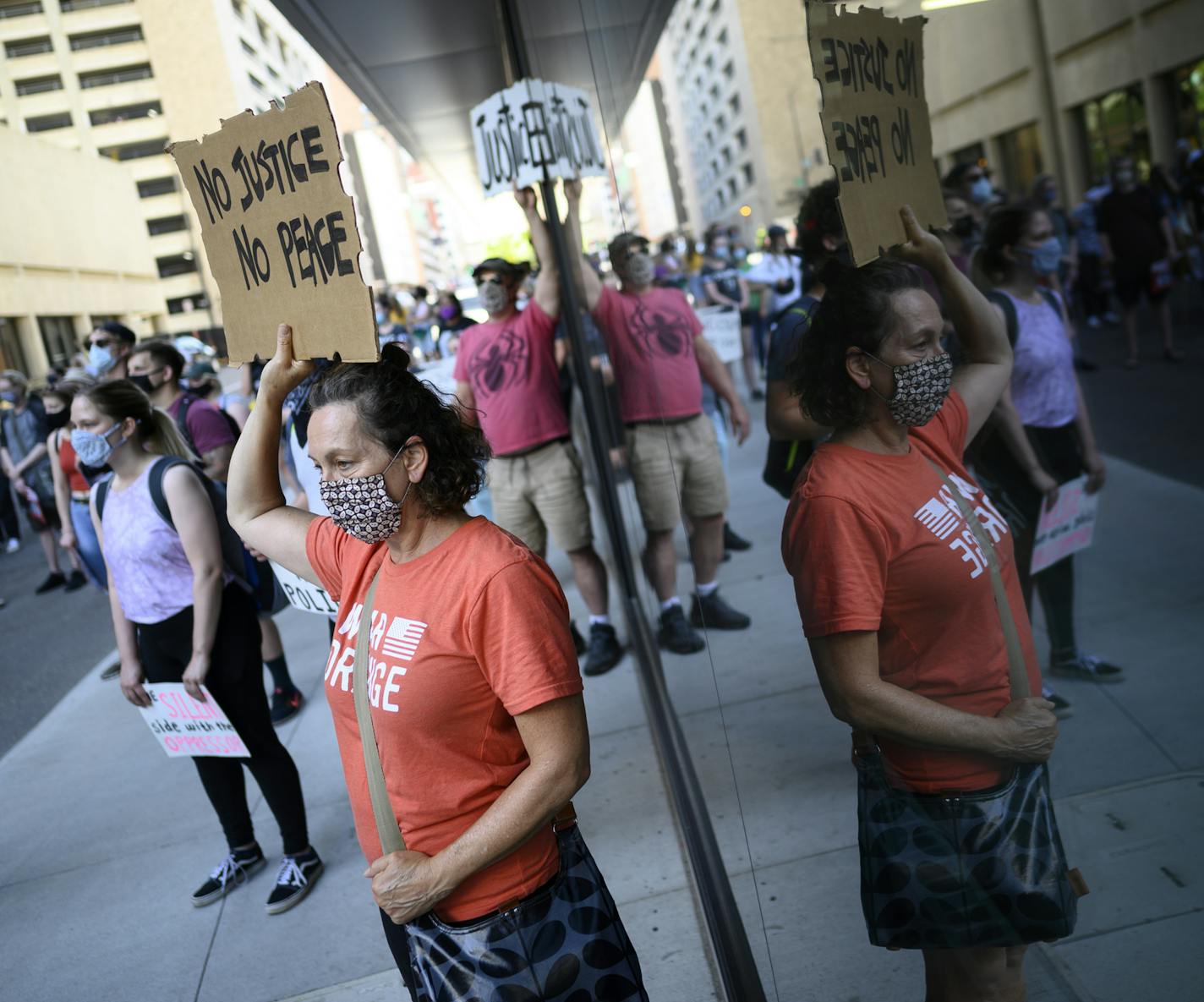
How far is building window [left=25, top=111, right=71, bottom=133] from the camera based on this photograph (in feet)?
16.6

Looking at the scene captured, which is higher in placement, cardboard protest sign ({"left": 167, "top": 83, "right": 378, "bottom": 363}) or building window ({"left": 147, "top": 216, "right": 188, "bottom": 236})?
building window ({"left": 147, "top": 216, "right": 188, "bottom": 236})

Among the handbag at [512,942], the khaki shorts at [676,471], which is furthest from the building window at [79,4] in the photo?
the handbag at [512,942]

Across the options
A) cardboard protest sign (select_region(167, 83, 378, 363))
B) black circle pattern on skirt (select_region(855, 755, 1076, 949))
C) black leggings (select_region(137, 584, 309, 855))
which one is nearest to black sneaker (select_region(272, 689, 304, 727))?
black leggings (select_region(137, 584, 309, 855))

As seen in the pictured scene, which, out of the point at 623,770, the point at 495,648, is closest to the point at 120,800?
the point at 623,770

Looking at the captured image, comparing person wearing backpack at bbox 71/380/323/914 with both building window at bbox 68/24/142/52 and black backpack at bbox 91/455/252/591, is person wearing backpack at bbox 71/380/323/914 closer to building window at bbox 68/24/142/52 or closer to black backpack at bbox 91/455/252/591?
black backpack at bbox 91/455/252/591

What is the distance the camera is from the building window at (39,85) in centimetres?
474

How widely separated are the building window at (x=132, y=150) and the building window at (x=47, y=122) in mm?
220

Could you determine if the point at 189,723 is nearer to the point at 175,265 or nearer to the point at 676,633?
the point at 676,633

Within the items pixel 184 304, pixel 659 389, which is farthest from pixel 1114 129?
pixel 184 304

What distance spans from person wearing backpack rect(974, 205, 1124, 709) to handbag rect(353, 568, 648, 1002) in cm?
96

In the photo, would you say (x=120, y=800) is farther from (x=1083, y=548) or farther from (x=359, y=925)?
(x=1083, y=548)

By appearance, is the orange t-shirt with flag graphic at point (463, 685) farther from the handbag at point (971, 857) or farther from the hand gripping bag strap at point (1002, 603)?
the hand gripping bag strap at point (1002, 603)

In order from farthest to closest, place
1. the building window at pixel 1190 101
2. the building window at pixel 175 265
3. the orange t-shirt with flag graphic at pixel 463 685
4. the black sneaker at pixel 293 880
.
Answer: the building window at pixel 175 265, the black sneaker at pixel 293 880, the orange t-shirt with flag graphic at pixel 463 685, the building window at pixel 1190 101

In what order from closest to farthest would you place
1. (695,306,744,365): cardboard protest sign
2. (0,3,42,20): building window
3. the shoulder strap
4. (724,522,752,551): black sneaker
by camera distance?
the shoulder strap → (724,522,752,551): black sneaker → (0,3,42,20): building window → (695,306,744,365): cardboard protest sign
